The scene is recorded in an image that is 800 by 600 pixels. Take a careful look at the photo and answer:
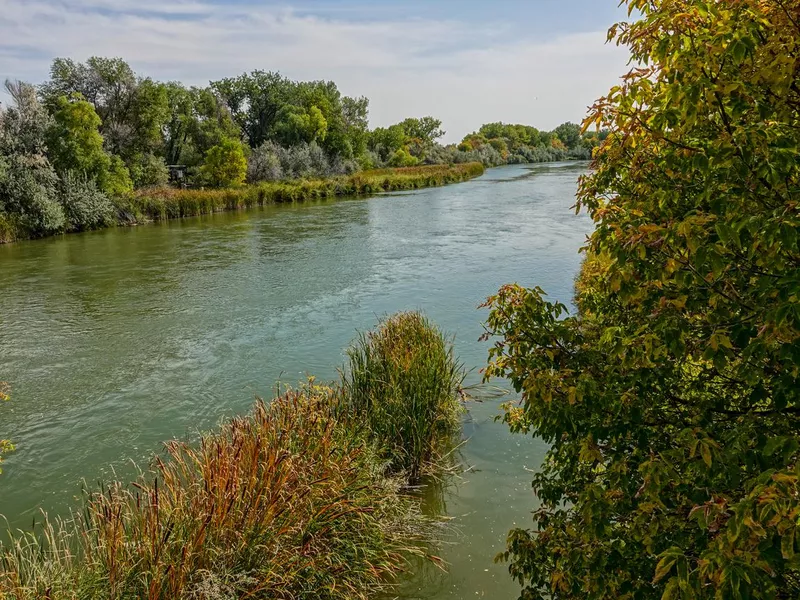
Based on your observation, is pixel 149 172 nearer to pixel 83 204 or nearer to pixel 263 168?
pixel 263 168

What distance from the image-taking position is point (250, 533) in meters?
3.62

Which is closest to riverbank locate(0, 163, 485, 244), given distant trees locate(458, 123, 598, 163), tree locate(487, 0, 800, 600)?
tree locate(487, 0, 800, 600)

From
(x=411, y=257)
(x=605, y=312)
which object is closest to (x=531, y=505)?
(x=605, y=312)

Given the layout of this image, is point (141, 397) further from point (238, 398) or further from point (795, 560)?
point (795, 560)

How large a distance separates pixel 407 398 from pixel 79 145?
27040 millimetres

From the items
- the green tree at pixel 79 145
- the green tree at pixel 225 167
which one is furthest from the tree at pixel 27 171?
the green tree at pixel 225 167

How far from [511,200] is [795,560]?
3535 cm

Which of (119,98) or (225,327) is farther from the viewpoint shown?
(119,98)

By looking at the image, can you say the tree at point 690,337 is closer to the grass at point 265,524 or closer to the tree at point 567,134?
the grass at point 265,524

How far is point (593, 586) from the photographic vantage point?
2572mm

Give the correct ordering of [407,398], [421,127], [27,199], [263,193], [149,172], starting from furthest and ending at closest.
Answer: [421,127], [263,193], [149,172], [27,199], [407,398]

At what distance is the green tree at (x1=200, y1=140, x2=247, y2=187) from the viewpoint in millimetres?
37625

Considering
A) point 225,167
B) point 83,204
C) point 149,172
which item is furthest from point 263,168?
point 83,204

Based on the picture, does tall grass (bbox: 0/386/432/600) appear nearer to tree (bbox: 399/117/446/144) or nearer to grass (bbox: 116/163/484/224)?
grass (bbox: 116/163/484/224)
